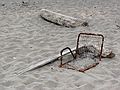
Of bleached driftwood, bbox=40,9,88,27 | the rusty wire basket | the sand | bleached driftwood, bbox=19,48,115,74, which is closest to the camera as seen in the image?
the sand

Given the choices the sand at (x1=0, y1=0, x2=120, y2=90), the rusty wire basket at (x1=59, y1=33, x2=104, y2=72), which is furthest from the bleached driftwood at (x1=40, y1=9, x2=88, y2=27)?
the rusty wire basket at (x1=59, y1=33, x2=104, y2=72)

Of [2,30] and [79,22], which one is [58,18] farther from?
[2,30]

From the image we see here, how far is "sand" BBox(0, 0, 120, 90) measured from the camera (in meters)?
4.64

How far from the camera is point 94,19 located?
873 cm

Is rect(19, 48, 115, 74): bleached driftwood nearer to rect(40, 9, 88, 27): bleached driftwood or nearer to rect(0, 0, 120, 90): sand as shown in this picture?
rect(0, 0, 120, 90): sand

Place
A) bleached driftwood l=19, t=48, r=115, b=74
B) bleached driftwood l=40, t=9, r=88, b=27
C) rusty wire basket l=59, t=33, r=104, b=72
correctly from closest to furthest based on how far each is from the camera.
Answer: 1. bleached driftwood l=19, t=48, r=115, b=74
2. rusty wire basket l=59, t=33, r=104, b=72
3. bleached driftwood l=40, t=9, r=88, b=27

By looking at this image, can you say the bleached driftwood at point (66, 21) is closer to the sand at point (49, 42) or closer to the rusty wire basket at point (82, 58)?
the sand at point (49, 42)

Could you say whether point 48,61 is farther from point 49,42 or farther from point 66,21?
point 66,21

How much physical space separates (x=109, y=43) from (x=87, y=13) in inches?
117

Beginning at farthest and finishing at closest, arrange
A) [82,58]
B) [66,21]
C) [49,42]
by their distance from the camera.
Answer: [66,21] < [49,42] < [82,58]

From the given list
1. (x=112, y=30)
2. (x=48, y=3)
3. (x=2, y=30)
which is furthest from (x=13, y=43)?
(x=48, y=3)

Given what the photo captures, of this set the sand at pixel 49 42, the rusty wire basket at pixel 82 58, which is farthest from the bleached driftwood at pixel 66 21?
the rusty wire basket at pixel 82 58

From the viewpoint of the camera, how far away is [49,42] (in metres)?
6.62

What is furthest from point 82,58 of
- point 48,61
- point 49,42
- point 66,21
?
point 66,21
